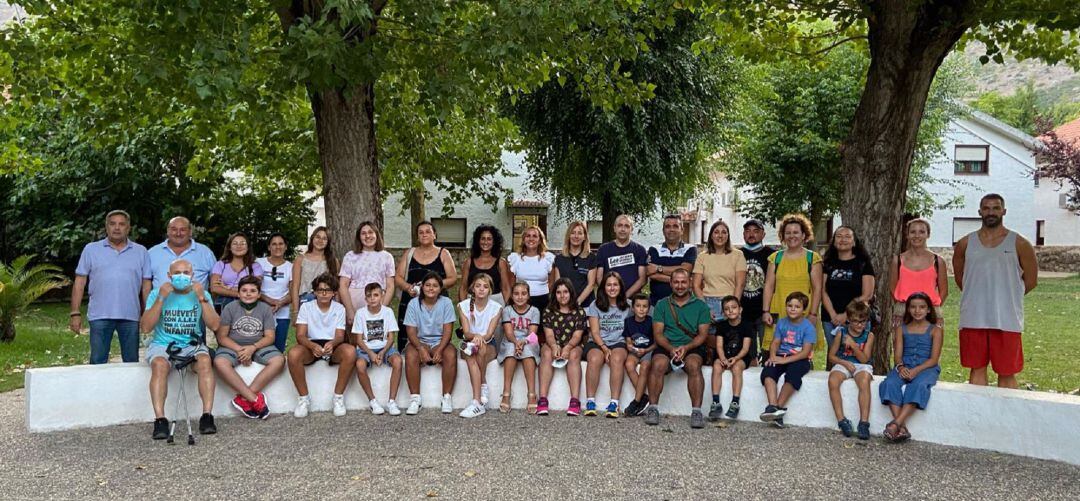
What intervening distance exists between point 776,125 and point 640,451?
21.6 m

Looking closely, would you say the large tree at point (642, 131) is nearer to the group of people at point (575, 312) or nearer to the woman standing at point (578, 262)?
the woman standing at point (578, 262)

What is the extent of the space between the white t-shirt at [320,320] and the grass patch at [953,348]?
3.78 meters

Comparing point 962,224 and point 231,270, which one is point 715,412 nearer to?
point 231,270

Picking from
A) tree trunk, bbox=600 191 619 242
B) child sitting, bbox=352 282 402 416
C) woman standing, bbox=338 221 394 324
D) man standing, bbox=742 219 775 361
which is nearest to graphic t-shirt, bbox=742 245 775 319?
man standing, bbox=742 219 775 361

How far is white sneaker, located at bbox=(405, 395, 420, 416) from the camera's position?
291 inches

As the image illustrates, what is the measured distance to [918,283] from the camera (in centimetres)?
695

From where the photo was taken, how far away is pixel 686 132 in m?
19.4

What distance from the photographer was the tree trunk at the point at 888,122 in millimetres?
7867

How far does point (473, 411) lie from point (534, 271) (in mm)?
1402

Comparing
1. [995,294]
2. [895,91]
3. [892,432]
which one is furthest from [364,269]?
[995,294]

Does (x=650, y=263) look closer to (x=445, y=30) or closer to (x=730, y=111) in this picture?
(x=445, y=30)

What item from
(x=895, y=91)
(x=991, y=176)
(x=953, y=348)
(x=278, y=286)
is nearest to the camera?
(x=278, y=286)

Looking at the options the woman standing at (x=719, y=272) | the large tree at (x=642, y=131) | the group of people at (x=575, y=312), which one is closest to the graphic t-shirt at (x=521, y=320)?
the group of people at (x=575, y=312)

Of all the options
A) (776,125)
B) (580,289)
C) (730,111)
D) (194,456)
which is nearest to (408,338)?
(580,289)
